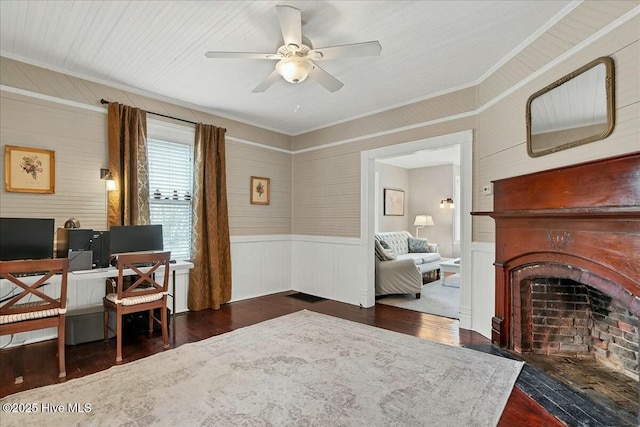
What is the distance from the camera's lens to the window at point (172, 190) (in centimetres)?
417

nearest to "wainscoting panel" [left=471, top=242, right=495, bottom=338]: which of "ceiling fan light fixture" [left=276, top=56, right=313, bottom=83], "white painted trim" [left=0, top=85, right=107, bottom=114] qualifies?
"ceiling fan light fixture" [left=276, top=56, right=313, bottom=83]

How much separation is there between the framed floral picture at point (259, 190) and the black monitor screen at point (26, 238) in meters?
2.55

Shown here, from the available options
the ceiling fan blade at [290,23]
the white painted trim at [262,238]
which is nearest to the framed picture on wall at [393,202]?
the white painted trim at [262,238]

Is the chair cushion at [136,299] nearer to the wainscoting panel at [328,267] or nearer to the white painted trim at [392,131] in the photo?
the wainscoting panel at [328,267]

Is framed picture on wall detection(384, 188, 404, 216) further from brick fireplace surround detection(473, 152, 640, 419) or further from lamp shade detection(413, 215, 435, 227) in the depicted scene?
brick fireplace surround detection(473, 152, 640, 419)

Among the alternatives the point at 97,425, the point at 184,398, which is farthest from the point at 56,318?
the point at 184,398

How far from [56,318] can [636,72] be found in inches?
170

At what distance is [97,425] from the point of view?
6.29 feet

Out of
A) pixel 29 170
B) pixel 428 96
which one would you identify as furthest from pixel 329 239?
pixel 29 170

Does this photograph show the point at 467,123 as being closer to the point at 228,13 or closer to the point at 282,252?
the point at 228,13

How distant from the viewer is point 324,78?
110 inches

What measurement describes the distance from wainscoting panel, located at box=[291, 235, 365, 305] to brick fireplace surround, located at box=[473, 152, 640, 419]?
2141 millimetres

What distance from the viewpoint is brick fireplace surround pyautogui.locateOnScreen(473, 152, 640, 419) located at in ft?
5.93

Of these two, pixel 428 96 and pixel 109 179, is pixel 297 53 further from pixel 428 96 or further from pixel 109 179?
pixel 109 179
